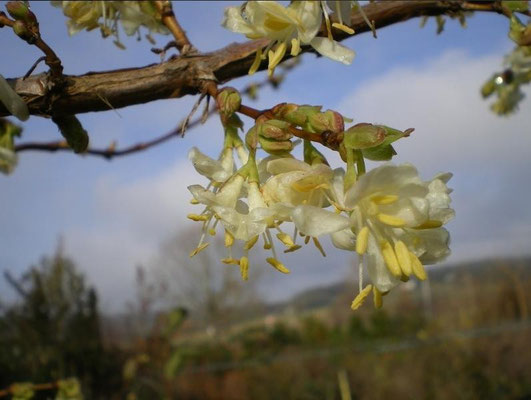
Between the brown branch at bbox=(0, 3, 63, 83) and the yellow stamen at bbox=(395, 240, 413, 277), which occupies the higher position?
the brown branch at bbox=(0, 3, 63, 83)

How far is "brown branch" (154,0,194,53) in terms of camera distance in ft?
2.39

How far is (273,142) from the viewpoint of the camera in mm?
509

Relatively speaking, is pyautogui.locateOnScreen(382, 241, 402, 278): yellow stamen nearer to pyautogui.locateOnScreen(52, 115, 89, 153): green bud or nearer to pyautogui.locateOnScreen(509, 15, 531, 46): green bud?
pyautogui.locateOnScreen(52, 115, 89, 153): green bud

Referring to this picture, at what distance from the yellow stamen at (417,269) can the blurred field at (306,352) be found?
1.22 metres

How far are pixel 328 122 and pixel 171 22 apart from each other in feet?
1.48

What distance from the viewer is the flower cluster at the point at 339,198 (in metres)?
0.47

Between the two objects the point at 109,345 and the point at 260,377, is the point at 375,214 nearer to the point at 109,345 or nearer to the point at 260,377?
the point at 109,345

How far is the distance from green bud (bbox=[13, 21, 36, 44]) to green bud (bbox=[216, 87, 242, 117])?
22cm

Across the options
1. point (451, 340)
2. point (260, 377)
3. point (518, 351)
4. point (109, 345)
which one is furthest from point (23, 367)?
point (518, 351)

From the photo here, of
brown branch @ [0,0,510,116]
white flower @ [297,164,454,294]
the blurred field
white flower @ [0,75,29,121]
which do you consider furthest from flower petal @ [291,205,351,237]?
the blurred field

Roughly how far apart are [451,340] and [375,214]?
6.02 metres

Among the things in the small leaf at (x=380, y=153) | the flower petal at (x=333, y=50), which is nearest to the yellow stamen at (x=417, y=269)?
the small leaf at (x=380, y=153)

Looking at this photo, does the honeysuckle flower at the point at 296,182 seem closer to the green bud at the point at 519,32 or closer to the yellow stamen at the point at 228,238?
the yellow stamen at the point at 228,238

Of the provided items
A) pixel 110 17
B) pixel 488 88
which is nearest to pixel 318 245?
pixel 110 17
